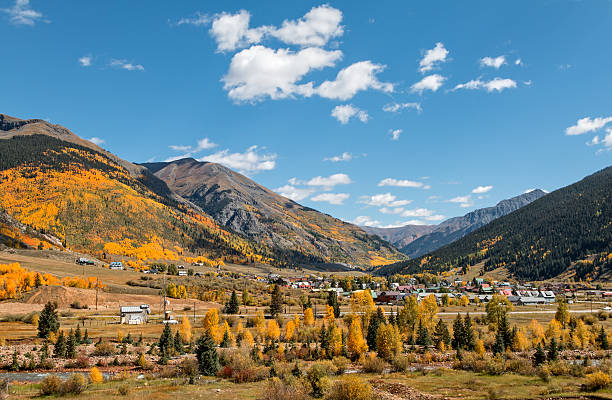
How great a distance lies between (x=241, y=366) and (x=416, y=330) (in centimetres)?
4867

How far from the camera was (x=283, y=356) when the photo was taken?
63.8 meters

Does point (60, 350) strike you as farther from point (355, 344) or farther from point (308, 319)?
point (308, 319)

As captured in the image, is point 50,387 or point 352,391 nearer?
point 352,391

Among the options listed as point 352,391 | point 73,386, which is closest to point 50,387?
point 73,386

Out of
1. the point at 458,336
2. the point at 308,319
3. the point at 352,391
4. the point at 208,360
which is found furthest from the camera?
the point at 308,319

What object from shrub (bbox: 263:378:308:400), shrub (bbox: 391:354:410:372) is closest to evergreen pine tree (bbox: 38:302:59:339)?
shrub (bbox: 263:378:308:400)

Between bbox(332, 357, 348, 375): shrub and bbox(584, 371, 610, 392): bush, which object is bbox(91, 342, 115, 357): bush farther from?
bbox(584, 371, 610, 392): bush

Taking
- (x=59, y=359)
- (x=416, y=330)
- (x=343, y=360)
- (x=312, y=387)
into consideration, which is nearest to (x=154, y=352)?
(x=59, y=359)

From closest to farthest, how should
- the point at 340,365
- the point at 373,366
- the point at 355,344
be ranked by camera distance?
the point at 340,365 → the point at 373,366 → the point at 355,344

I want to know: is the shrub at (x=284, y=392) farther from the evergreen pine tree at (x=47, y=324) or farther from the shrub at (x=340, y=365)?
the evergreen pine tree at (x=47, y=324)

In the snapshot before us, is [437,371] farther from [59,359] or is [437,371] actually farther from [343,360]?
[59,359]

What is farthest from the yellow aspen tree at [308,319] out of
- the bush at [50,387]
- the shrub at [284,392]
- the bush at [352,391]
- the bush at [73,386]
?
the bush at [50,387]

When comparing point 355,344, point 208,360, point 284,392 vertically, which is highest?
point 284,392

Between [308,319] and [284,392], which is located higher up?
[284,392]
